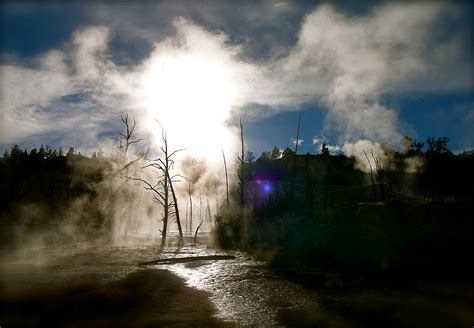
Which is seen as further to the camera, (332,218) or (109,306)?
(332,218)

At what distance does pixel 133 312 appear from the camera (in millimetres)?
7707

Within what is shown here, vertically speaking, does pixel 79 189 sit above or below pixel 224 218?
above

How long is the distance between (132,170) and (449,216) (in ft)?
94.6

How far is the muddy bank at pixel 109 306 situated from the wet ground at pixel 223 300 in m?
0.02

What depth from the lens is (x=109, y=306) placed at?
818 cm

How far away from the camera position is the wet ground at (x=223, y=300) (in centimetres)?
714

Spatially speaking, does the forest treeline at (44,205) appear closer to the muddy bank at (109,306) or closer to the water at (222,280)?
the water at (222,280)

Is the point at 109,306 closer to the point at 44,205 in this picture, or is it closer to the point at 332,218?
the point at 332,218

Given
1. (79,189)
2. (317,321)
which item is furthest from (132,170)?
(317,321)

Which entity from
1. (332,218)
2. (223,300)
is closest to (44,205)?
(332,218)

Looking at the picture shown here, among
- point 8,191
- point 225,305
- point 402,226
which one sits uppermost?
point 8,191

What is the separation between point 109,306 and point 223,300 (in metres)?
3.00

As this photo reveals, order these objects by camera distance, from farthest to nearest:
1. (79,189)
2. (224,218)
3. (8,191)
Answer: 1. (79,189)
2. (8,191)
3. (224,218)

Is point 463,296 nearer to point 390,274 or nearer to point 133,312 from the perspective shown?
point 390,274
